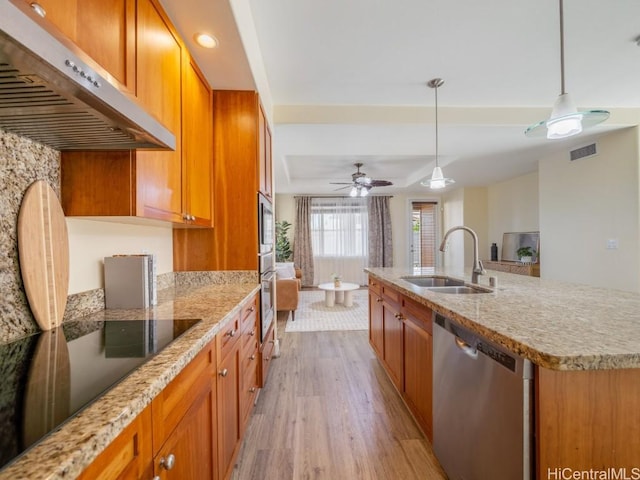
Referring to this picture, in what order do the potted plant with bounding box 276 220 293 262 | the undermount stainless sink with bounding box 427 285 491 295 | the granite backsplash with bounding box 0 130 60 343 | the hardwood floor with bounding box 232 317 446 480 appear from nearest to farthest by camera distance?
the granite backsplash with bounding box 0 130 60 343
the hardwood floor with bounding box 232 317 446 480
the undermount stainless sink with bounding box 427 285 491 295
the potted plant with bounding box 276 220 293 262

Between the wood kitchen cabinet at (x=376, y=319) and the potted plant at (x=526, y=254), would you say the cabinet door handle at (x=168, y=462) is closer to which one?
the wood kitchen cabinet at (x=376, y=319)

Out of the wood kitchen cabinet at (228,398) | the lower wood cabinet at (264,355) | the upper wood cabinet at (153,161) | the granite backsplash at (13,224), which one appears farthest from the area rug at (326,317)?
the granite backsplash at (13,224)

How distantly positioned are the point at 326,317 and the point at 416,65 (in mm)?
3335

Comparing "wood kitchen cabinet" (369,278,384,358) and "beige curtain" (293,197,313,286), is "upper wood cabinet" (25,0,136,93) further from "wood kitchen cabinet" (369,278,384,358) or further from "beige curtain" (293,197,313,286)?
"beige curtain" (293,197,313,286)

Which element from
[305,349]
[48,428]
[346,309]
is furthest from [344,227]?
[48,428]

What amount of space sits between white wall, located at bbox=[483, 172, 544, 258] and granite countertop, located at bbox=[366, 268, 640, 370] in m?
4.44

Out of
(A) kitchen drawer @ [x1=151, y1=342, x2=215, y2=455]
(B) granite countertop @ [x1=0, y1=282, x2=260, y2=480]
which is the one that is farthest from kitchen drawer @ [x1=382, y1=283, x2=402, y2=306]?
(A) kitchen drawer @ [x1=151, y1=342, x2=215, y2=455]

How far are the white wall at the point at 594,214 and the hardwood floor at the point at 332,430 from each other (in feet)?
10.3

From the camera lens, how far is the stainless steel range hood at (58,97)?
1.79 ft

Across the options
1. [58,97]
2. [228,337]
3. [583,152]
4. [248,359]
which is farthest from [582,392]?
[583,152]

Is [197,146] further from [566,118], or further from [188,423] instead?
[566,118]

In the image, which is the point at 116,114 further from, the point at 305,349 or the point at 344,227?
the point at 344,227

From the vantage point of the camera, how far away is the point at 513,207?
5.96m

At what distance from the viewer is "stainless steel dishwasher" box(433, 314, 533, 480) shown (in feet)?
2.96
